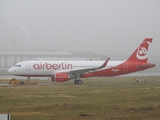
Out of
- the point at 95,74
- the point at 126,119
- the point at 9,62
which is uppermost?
the point at 9,62

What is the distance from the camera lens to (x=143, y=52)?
51719 millimetres

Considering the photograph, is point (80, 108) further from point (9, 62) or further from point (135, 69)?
point (9, 62)

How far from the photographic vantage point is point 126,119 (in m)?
16.4

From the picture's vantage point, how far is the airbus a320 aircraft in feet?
156

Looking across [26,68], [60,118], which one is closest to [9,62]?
[26,68]

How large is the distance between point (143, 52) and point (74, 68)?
10.6m

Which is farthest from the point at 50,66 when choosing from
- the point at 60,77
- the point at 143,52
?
the point at 143,52

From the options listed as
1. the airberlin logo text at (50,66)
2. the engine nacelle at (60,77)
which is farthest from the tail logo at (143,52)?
the engine nacelle at (60,77)

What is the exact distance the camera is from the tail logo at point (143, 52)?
5145cm

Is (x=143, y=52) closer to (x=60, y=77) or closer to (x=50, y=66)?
(x=60, y=77)

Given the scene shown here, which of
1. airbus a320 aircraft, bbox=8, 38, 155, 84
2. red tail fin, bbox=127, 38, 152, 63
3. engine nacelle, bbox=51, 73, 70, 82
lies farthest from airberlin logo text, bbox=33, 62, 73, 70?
red tail fin, bbox=127, 38, 152, 63

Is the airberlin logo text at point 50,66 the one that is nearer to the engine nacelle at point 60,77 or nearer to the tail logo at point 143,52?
the engine nacelle at point 60,77

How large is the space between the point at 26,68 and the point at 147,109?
30.1 m

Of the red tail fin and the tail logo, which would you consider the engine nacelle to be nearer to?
the red tail fin
